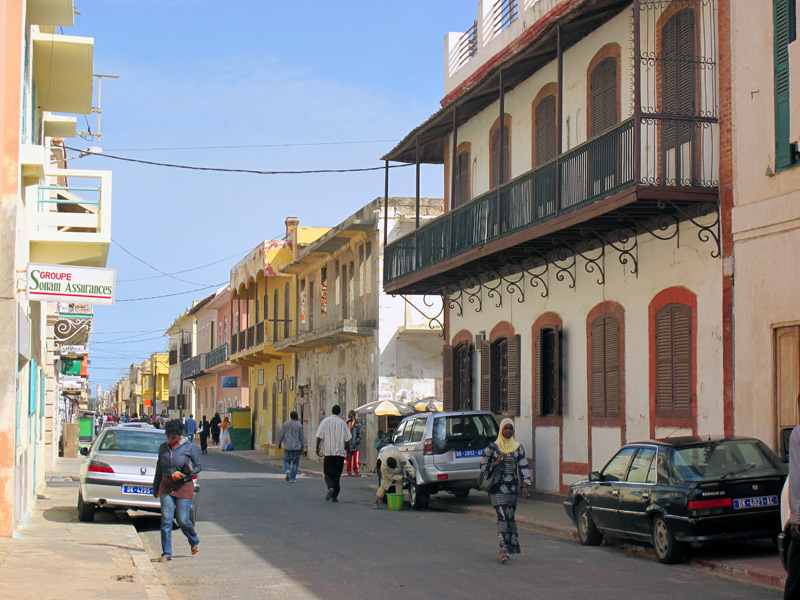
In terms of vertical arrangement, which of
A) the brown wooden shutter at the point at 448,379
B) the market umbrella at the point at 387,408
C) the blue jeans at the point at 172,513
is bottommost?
the blue jeans at the point at 172,513

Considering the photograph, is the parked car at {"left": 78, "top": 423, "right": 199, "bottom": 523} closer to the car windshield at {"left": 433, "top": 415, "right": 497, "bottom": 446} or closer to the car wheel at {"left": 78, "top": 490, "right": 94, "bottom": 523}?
the car wheel at {"left": 78, "top": 490, "right": 94, "bottom": 523}

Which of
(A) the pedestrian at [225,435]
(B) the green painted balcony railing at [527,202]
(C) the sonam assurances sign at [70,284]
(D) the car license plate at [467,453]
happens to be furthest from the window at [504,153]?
(A) the pedestrian at [225,435]

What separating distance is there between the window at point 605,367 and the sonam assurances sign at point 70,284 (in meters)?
8.64

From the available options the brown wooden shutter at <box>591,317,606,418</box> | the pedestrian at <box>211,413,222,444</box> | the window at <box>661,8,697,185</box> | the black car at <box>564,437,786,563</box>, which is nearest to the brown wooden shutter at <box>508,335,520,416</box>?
the brown wooden shutter at <box>591,317,606,418</box>

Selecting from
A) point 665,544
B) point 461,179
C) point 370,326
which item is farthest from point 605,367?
point 370,326

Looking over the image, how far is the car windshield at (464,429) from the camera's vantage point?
19469 mm

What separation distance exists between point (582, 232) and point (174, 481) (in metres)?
8.58

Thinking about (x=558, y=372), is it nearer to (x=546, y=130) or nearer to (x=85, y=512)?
(x=546, y=130)

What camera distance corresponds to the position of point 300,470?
33.8m

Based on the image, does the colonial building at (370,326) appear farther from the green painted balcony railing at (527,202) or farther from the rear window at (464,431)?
the rear window at (464,431)

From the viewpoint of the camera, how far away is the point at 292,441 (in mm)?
26766

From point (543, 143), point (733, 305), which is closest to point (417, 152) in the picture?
point (543, 143)

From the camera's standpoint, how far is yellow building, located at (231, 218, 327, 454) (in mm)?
43875

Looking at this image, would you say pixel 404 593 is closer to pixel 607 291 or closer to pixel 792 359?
pixel 792 359
